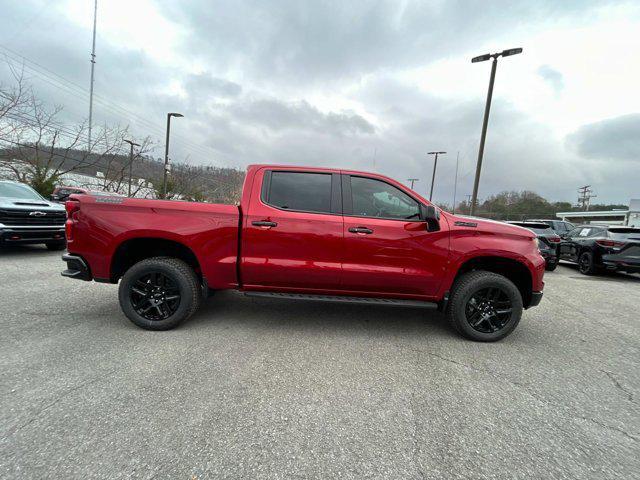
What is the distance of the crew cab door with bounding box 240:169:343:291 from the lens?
337 cm

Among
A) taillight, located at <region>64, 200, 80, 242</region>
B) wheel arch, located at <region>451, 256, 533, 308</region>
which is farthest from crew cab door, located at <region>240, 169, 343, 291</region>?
taillight, located at <region>64, 200, 80, 242</region>

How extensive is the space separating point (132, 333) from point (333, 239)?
2.41 metres

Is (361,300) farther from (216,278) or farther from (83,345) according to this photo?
(83,345)

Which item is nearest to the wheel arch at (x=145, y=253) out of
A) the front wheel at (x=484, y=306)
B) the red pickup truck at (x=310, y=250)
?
the red pickup truck at (x=310, y=250)

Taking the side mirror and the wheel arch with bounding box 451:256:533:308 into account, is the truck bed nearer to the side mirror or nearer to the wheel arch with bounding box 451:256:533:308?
the side mirror

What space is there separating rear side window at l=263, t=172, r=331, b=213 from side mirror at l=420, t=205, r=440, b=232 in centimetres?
104

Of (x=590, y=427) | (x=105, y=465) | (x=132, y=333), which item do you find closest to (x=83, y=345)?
(x=132, y=333)

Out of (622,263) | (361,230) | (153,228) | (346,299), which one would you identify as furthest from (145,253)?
(622,263)

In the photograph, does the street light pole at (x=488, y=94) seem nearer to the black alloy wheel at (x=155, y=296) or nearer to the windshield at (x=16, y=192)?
the black alloy wheel at (x=155, y=296)

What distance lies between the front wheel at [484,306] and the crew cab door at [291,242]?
138cm

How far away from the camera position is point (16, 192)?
782 centimetres

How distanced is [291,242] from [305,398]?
157 centimetres

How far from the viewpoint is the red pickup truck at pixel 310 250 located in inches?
133

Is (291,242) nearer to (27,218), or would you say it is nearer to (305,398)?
(305,398)
